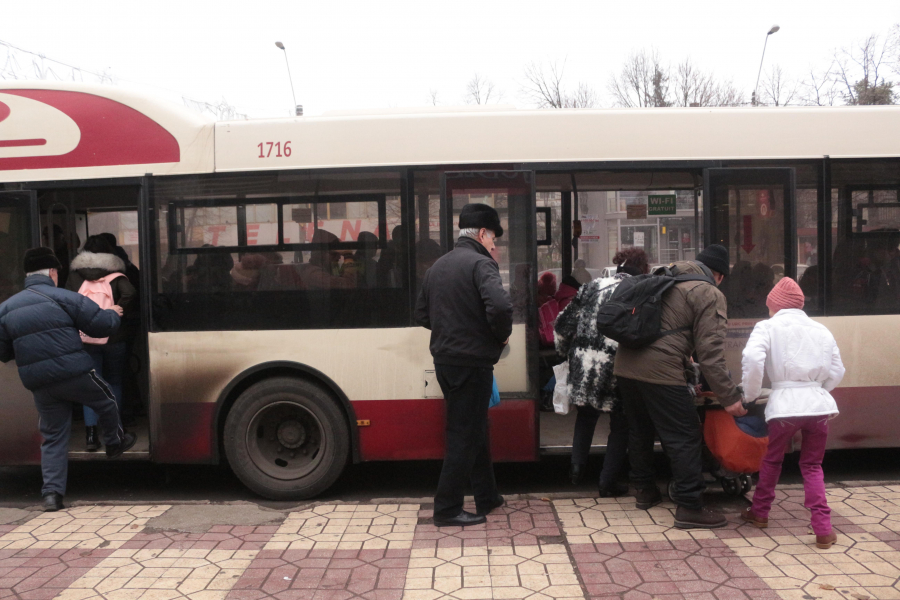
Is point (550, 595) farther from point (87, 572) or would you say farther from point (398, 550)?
point (87, 572)

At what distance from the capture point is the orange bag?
15.1ft

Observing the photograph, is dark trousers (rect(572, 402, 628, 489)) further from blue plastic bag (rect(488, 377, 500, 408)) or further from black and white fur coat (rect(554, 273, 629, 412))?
blue plastic bag (rect(488, 377, 500, 408))

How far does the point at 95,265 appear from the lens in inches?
231

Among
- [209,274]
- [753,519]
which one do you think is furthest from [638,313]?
[209,274]

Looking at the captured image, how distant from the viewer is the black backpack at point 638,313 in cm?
446

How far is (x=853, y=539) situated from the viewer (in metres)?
4.35

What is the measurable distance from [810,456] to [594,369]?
1451 millimetres

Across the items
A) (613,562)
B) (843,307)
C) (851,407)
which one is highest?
(843,307)

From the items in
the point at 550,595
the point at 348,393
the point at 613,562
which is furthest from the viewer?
the point at 348,393

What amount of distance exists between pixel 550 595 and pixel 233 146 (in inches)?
151

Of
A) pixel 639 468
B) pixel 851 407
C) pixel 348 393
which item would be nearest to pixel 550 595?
pixel 639 468

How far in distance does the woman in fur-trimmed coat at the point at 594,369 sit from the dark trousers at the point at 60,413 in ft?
11.4

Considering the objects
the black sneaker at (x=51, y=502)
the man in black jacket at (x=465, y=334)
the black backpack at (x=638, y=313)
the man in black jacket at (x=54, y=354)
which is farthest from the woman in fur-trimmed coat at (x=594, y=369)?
the black sneaker at (x=51, y=502)

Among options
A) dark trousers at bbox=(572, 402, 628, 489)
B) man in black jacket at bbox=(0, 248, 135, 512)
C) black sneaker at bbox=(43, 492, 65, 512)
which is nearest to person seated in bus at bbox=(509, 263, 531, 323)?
dark trousers at bbox=(572, 402, 628, 489)
